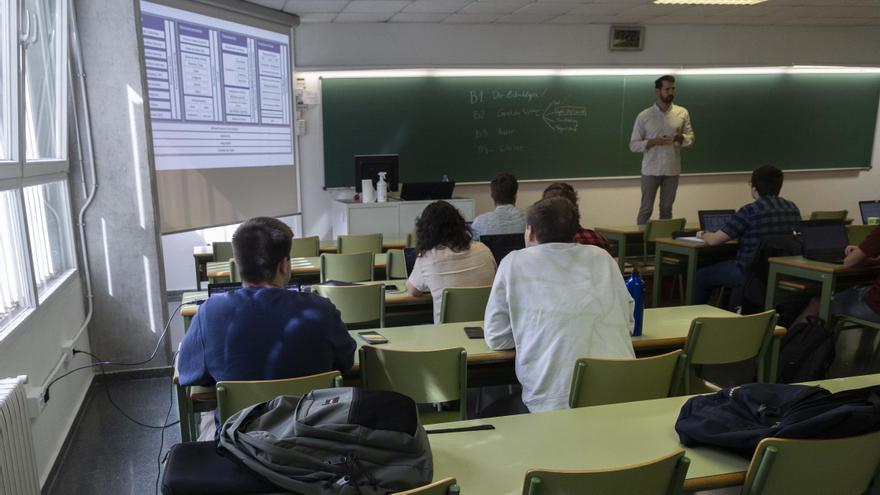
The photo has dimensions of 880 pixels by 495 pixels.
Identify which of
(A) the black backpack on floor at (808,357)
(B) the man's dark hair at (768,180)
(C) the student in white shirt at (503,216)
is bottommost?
(A) the black backpack on floor at (808,357)

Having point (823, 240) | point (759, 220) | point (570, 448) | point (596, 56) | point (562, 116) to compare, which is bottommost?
point (570, 448)

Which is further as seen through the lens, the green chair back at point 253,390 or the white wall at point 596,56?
the white wall at point 596,56

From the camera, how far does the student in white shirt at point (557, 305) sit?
7.13ft

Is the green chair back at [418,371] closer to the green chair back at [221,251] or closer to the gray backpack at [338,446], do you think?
the gray backpack at [338,446]

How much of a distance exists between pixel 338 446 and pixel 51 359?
2.55 metres

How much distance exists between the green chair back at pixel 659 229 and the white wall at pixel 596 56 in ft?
7.58

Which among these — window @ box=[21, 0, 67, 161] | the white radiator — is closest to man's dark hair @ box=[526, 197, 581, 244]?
the white radiator

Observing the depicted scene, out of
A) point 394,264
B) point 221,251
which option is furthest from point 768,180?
point 221,251

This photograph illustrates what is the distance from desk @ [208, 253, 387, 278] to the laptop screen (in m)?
3.08

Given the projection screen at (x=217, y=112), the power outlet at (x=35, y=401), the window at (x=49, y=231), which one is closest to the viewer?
the power outlet at (x=35, y=401)

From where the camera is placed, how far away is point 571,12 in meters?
6.90

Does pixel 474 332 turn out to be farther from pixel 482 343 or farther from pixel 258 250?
pixel 258 250

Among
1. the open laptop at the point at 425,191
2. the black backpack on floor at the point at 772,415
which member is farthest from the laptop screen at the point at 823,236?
the open laptop at the point at 425,191

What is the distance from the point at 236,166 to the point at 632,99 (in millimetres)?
5259
